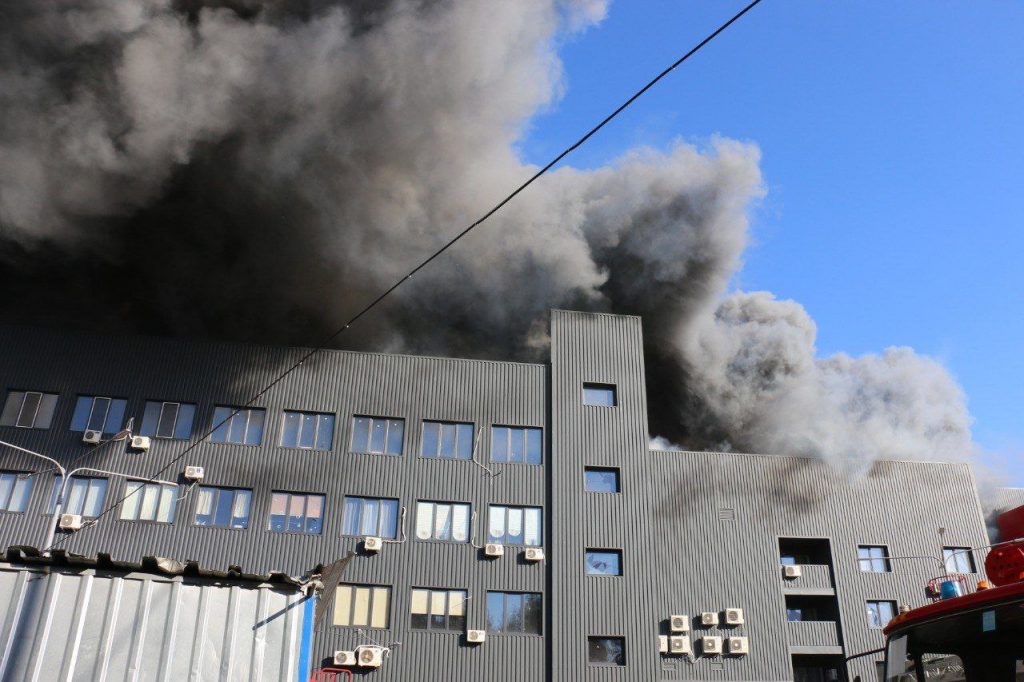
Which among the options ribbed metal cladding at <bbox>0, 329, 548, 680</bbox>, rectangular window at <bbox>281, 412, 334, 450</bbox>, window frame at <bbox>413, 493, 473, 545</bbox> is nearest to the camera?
ribbed metal cladding at <bbox>0, 329, 548, 680</bbox>

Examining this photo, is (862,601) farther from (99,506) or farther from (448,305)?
(99,506)

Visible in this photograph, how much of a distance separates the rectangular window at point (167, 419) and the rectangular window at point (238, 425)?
81 cm

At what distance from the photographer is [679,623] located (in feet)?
82.8

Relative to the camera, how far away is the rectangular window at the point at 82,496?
2403cm

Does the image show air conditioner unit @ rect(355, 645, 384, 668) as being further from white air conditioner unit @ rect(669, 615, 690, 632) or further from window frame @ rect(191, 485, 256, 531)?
white air conditioner unit @ rect(669, 615, 690, 632)

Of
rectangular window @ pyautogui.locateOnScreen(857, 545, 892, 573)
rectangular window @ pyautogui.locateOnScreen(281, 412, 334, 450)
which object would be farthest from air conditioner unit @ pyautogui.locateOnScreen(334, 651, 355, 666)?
rectangular window @ pyautogui.locateOnScreen(857, 545, 892, 573)

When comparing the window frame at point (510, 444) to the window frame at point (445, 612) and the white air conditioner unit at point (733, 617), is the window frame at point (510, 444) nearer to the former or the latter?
the window frame at point (445, 612)

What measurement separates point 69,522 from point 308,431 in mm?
7291

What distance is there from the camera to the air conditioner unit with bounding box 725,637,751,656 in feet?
83.0

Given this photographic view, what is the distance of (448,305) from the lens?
3297cm

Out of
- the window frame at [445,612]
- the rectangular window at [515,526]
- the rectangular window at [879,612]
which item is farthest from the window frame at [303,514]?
the rectangular window at [879,612]

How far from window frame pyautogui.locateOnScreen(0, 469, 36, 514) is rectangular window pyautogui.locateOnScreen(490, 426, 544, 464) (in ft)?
46.0

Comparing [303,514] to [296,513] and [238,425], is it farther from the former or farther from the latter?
[238,425]

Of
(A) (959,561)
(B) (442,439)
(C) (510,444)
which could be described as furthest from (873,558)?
(B) (442,439)
